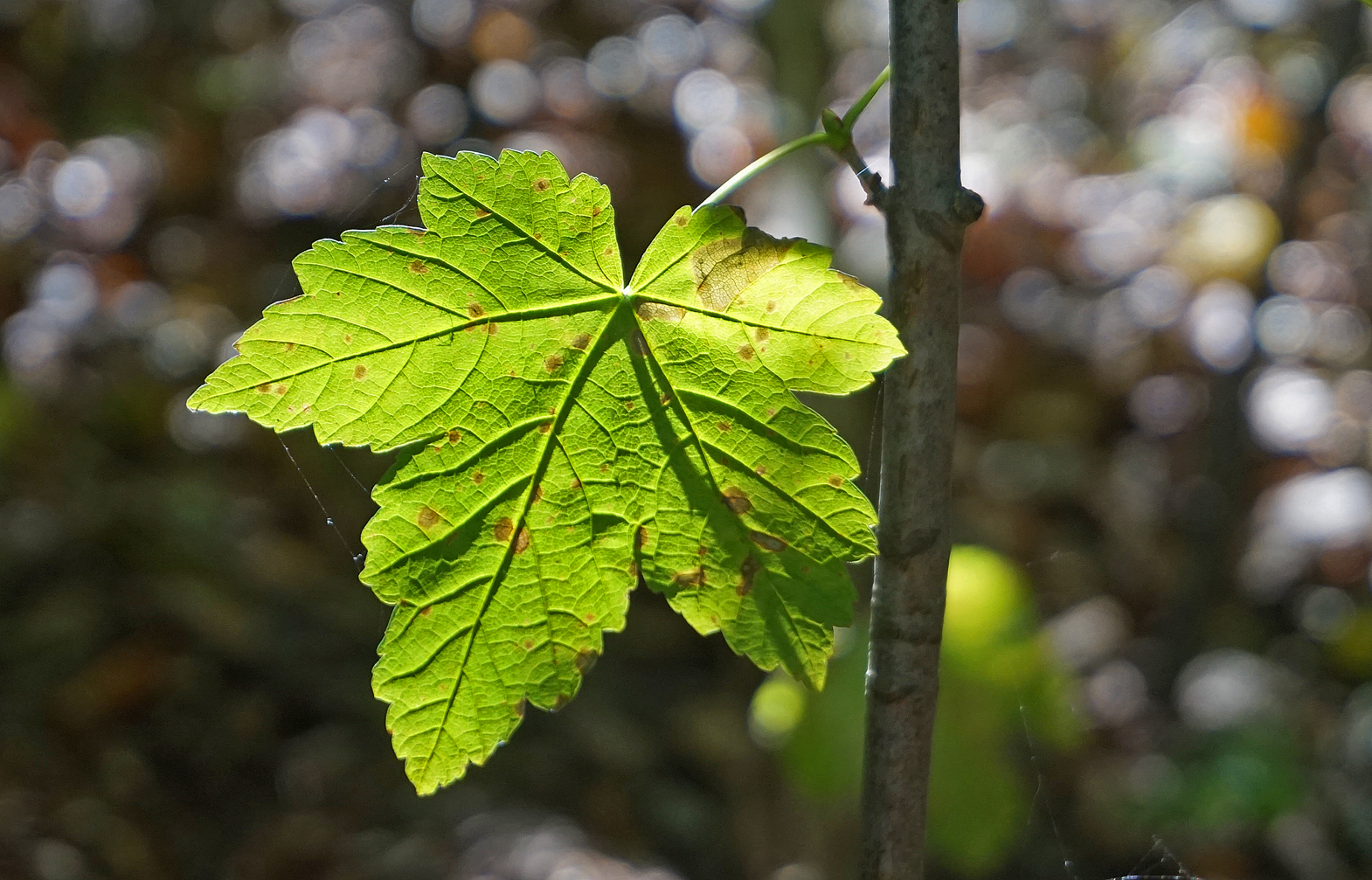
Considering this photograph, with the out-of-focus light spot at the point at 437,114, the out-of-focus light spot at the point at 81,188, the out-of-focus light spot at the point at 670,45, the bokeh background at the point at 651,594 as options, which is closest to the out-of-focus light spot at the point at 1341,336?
the bokeh background at the point at 651,594

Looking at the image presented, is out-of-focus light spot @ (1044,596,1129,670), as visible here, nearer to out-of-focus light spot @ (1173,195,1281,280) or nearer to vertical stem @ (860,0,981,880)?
out-of-focus light spot @ (1173,195,1281,280)

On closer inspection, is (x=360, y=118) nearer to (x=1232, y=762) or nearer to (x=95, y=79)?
(x=95, y=79)

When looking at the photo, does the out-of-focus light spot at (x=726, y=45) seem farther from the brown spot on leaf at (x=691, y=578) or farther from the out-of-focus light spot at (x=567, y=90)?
the brown spot on leaf at (x=691, y=578)

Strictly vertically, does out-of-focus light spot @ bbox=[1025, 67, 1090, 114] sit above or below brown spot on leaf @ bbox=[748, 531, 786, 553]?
above

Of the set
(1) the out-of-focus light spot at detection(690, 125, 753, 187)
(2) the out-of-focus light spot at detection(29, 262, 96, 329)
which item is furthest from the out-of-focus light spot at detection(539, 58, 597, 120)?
(2) the out-of-focus light spot at detection(29, 262, 96, 329)

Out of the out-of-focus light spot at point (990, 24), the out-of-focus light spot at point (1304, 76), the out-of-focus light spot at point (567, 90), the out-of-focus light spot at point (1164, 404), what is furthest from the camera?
the out-of-focus light spot at point (990, 24)

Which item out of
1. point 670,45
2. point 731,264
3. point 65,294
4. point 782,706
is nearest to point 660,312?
point 731,264
